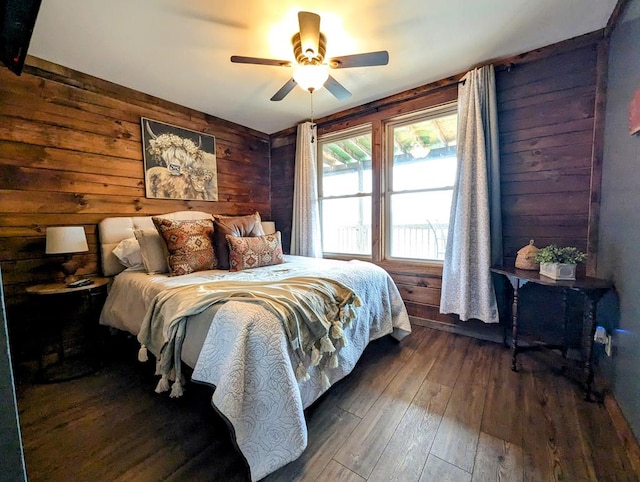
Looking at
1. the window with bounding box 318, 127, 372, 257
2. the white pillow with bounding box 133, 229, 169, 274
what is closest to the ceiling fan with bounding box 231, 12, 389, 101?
the window with bounding box 318, 127, 372, 257

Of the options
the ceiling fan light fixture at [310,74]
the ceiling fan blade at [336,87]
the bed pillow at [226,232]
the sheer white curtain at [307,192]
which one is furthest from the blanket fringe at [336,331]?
the sheer white curtain at [307,192]

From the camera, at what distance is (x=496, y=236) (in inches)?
87.5

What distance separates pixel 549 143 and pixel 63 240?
148 inches

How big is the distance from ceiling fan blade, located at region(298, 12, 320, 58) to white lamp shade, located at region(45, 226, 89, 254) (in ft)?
6.86

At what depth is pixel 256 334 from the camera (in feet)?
3.76

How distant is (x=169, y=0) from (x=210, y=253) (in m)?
1.68

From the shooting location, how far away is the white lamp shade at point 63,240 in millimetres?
1854

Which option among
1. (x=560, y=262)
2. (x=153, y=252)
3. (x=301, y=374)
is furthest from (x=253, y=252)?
(x=560, y=262)

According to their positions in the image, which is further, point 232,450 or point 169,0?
point 169,0

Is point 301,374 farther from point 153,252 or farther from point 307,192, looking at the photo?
point 307,192

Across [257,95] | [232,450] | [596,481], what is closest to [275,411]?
[232,450]

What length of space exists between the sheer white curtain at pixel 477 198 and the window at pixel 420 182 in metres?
0.30

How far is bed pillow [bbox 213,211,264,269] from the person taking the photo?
2268 mm

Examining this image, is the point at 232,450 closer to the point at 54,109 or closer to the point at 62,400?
the point at 62,400
